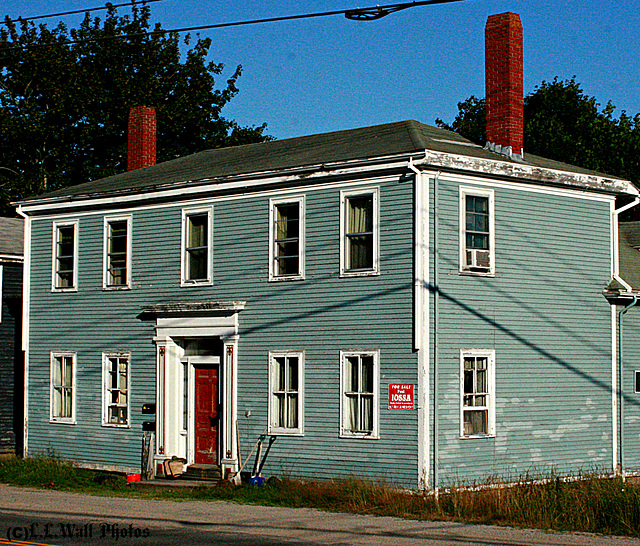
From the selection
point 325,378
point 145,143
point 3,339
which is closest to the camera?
point 325,378

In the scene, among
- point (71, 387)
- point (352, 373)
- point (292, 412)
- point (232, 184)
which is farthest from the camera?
point (71, 387)

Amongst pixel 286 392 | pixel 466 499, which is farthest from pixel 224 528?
pixel 286 392

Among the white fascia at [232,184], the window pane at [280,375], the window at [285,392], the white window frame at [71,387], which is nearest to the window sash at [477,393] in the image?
the window at [285,392]

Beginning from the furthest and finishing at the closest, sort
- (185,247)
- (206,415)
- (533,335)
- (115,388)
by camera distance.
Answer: (115,388)
(185,247)
(206,415)
(533,335)

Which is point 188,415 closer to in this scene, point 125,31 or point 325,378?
point 325,378

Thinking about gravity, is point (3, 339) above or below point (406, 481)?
above

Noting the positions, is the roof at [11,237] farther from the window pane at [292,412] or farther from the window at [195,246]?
the window pane at [292,412]

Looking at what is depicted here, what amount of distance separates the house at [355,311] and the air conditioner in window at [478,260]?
4 cm

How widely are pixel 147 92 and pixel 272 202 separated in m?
26.4

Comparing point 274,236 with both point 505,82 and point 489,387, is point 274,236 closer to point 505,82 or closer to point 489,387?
point 489,387

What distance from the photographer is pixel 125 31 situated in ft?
162

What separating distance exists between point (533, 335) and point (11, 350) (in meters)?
14.4

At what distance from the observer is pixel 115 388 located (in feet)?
80.5

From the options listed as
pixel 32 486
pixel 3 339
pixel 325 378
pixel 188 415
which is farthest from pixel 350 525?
pixel 3 339
